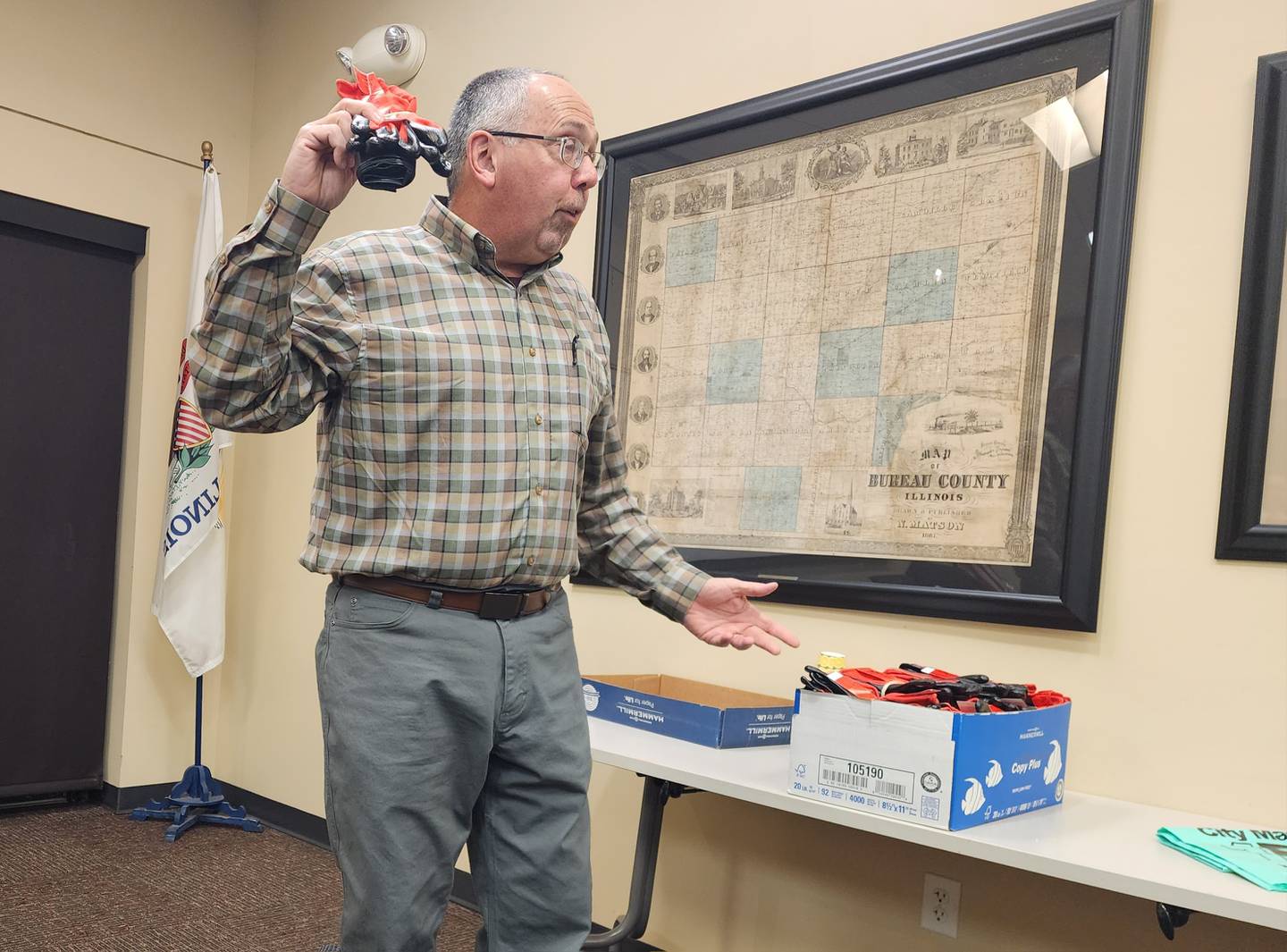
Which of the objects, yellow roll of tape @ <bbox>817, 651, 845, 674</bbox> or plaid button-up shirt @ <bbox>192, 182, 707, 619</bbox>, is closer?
plaid button-up shirt @ <bbox>192, 182, 707, 619</bbox>

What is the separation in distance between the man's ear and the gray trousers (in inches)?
21.3

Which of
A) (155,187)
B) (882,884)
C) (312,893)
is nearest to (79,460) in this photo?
(155,187)

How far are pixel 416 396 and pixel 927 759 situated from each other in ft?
2.73

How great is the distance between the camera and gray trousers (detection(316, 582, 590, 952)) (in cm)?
122

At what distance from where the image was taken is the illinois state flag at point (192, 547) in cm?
337

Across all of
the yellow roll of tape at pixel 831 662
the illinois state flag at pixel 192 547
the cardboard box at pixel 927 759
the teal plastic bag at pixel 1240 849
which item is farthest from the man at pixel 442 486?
the illinois state flag at pixel 192 547

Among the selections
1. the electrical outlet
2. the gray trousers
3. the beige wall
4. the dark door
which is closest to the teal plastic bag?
the beige wall

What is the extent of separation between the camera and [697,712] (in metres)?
1.96

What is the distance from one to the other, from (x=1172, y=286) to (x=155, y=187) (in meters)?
3.15

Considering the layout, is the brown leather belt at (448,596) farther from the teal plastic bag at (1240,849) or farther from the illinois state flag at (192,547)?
the illinois state flag at (192,547)

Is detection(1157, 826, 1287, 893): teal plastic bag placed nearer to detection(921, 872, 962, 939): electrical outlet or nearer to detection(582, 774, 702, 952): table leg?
detection(921, 872, 962, 939): electrical outlet

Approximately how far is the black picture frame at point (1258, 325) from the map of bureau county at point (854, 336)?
0.31 metres

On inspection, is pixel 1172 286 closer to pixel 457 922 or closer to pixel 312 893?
pixel 457 922

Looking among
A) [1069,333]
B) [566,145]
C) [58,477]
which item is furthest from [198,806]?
[1069,333]
